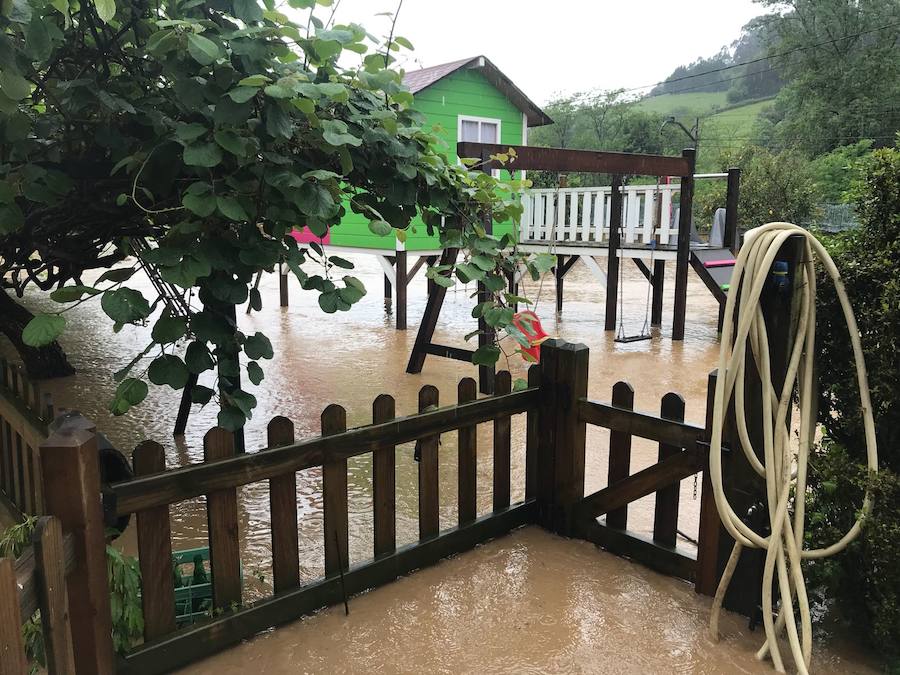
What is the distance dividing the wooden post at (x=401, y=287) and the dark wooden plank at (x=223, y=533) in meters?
8.05

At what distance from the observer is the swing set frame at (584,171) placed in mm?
6283

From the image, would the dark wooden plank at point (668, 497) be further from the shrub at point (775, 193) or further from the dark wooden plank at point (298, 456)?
the shrub at point (775, 193)

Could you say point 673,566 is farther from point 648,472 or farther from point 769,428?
point 769,428

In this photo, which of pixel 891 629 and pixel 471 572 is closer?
pixel 891 629

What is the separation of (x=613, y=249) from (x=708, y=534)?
7825 mm

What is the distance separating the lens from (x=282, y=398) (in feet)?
22.6

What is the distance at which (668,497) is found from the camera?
3.22 meters

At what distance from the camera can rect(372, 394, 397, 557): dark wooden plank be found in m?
3.11

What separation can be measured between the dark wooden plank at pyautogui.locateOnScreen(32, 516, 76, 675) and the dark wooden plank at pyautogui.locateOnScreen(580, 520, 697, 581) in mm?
2412

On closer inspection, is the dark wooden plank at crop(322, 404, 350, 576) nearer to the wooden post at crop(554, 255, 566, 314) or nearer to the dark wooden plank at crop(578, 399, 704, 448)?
the dark wooden plank at crop(578, 399, 704, 448)

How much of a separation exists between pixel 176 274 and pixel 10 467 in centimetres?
217

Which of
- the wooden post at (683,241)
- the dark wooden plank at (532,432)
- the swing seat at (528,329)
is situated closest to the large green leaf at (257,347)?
the swing seat at (528,329)

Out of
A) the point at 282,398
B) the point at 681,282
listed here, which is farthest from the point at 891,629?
the point at 681,282

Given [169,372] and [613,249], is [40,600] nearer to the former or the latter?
[169,372]
